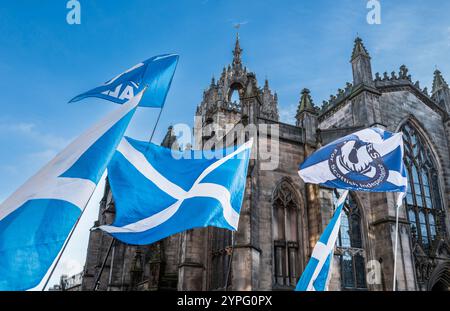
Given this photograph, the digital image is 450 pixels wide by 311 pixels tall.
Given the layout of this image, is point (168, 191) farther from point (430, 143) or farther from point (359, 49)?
point (430, 143)

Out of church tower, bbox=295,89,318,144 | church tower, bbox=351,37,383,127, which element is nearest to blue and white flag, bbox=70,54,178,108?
church tower, bbox=295,89,318,144

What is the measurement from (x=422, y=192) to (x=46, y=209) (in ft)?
62.5

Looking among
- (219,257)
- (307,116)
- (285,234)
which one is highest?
(307,116)

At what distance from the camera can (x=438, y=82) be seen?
23500 mm

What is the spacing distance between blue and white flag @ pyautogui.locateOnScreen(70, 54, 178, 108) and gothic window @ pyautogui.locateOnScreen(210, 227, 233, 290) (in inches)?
345

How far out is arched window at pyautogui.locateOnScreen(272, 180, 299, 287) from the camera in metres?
14.0

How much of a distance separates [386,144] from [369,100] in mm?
8213

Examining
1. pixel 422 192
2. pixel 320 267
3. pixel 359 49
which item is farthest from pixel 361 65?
pixel 320 267

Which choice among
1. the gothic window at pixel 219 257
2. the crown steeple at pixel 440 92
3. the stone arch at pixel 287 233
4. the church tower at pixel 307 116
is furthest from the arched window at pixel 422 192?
the gothic window at pixel 219 257

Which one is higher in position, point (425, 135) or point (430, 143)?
point (425, 135)

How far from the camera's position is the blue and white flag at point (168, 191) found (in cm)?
595

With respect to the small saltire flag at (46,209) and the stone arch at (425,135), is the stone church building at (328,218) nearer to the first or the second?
the stone arch at (425,135)

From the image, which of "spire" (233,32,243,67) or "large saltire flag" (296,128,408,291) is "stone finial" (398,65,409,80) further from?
"spire" (233,32,243,67)
